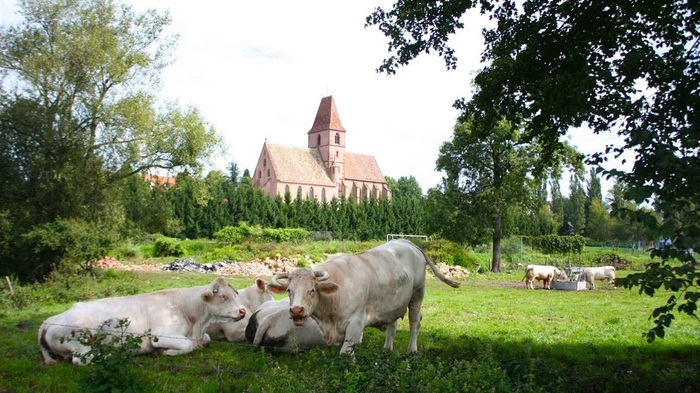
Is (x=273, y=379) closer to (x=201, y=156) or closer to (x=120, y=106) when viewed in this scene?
(x=120, y=106)

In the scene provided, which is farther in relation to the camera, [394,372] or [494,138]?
[494,138]

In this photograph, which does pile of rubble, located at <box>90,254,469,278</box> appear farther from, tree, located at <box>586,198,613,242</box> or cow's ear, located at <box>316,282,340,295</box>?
tree, located at <box>586,198,613,242</box>

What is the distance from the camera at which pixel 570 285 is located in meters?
27.4

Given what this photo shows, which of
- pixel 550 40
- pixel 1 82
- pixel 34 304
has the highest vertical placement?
pixel 1 82

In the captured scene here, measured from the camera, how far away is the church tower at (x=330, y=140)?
106875 millimetres

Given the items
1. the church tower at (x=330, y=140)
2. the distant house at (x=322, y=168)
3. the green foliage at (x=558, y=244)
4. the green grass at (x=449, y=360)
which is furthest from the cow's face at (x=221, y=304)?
the church tower at (x=330, y=140)

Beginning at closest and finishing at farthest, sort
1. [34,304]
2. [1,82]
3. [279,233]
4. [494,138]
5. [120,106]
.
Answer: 1. [34,304]
2. [1,82]
3. [120,106]
4. [494,138]
5. [279,233]

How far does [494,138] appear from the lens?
40.6 m

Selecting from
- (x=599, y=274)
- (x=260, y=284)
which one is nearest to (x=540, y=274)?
(x=599, y=274)

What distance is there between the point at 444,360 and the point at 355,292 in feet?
5.09

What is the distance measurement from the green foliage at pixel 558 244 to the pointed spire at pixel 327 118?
5721 cm

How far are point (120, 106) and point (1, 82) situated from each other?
222 inches

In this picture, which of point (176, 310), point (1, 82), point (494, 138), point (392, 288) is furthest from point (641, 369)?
point (494, 138)

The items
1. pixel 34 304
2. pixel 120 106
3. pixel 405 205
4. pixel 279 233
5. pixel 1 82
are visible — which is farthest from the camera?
pixel 405 205
